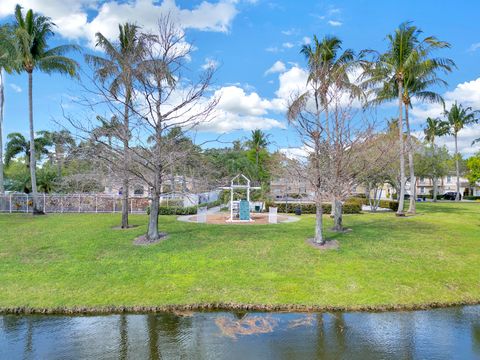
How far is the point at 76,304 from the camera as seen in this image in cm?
867

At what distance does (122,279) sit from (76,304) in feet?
4.97

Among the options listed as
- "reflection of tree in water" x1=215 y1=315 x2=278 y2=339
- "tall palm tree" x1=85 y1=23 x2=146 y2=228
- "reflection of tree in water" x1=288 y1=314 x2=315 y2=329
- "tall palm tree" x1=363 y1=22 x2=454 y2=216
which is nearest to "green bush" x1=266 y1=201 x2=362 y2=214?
"tall palm tree" x1=363 y1=22 x2=454 y2=216

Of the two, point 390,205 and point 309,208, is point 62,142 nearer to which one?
point 309,208

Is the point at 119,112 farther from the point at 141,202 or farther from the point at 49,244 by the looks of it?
the point at 141,202

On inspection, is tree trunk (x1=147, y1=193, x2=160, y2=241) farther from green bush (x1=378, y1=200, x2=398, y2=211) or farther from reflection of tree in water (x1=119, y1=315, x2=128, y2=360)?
green bush (x1=378, y1=200, x2=398, y2=211)

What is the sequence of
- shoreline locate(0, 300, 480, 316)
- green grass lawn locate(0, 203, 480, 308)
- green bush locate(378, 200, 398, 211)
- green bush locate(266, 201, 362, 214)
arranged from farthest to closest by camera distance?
green bush locate(378, 200, 398, 211)
green bush locate(266, 201, 362, 214)
green grass lawn locate(0, 203, 480, 308)
shoreline locate(0, 300, 480, 316)

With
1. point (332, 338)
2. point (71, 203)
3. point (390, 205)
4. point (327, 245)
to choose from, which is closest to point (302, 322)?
point (332, 338)

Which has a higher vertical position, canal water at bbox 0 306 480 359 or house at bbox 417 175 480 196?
house at bbox 417 175 480 196

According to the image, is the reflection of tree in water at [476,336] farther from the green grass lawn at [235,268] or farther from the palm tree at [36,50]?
the palm tree at [36,50]

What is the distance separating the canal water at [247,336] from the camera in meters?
6.42

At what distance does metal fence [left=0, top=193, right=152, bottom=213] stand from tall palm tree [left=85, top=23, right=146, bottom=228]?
9458 mm

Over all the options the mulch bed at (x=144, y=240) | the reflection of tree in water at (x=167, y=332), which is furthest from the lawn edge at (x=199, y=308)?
the mulch bed at (x=144, y=240)

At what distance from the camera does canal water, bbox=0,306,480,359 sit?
6.42 metres

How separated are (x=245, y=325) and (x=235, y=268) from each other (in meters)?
3.04
